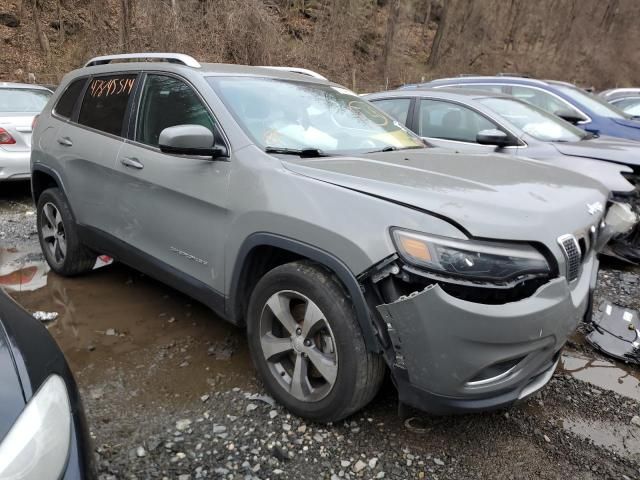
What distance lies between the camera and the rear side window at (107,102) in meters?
3.51

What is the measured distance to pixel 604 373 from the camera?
310 centimetres

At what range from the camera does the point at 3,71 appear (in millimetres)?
15266

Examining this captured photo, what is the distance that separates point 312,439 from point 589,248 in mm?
1647

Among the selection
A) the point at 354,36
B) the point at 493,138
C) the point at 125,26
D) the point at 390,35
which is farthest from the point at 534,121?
the point at 390,35

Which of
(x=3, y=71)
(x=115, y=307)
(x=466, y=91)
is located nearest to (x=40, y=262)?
(x=115, y=307)

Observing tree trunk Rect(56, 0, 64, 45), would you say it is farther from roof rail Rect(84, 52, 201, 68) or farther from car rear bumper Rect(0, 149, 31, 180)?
roof rail Rect(84, 52, 201, 68)

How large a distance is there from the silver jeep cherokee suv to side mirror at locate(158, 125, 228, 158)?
0.4 inches

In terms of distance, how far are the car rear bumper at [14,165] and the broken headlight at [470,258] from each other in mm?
6247

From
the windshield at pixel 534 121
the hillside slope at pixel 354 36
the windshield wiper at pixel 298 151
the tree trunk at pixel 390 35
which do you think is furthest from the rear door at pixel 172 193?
the tree trunk at pixel 390 35

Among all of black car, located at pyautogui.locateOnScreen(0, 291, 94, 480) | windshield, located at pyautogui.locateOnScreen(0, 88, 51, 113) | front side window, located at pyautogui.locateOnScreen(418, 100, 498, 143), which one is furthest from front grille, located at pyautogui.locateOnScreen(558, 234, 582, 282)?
windshield, located at pyautogui.locateOnScreen(0, 88, 51, 113)

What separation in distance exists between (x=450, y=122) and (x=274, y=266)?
3619mm

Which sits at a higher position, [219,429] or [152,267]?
[152,267]

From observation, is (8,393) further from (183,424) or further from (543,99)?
(543,99)

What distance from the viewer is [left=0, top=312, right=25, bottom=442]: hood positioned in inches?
51.9
